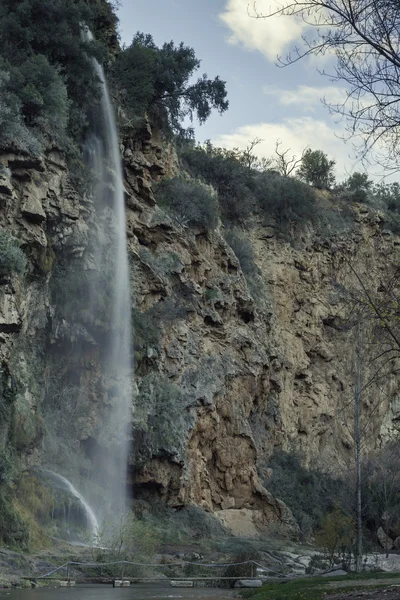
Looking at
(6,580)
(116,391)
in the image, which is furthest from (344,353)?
(6,580)

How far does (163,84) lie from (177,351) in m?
13.6

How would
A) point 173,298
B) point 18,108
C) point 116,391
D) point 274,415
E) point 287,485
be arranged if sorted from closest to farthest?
point 18,108
point 116,391
point 173,298
point 287,485
point 274,415

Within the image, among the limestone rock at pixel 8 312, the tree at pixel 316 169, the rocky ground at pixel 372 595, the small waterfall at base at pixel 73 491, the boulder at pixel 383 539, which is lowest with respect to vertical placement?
the boulder at pixel 383 539

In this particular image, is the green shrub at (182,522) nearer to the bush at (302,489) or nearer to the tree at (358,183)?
the bush at (302,489)

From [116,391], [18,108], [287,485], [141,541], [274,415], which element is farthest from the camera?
[274,415]

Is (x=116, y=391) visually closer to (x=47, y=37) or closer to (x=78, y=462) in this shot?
(x=78, y=462)

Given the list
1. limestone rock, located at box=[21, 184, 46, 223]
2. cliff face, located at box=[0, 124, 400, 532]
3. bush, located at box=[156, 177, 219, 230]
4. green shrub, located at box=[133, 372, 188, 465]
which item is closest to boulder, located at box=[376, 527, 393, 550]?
cliff face, located at box=[0, 124, 400, 532]

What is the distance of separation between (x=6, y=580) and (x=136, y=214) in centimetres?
1986

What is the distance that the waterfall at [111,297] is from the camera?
28.6 meters

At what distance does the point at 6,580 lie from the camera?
17.2 meters

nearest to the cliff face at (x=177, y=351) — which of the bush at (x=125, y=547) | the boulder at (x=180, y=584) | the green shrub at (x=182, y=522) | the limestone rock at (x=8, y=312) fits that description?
the limestone rock at (x=8, y=312)

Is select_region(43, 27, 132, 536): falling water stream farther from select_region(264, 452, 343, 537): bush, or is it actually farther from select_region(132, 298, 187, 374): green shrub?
select_region(264, 452, 343, 537): bush

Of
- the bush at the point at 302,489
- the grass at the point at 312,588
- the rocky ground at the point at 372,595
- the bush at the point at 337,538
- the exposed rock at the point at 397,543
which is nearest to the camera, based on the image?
the rocky ground at the point at 372,595

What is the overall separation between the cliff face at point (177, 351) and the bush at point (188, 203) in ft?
1.93
